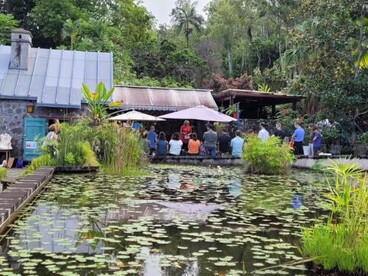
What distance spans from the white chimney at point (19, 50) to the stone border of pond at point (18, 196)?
9809 millimetres

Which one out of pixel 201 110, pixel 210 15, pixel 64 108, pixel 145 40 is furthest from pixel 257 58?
pixel 64 108

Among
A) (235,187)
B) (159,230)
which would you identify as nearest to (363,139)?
(235,187)

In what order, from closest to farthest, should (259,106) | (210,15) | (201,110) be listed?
(201,110) < (259,106) < (210,15)

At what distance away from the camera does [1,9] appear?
37.2m

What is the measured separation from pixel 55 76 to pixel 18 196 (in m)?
12.3

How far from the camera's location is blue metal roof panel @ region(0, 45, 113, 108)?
1692 centimetres

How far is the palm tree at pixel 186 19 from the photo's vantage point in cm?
5306

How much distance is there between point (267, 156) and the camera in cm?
1272

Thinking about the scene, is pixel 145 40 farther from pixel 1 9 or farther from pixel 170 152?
pixel 170 152

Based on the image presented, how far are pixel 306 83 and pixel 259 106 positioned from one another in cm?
544

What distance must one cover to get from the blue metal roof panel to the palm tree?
111 feet

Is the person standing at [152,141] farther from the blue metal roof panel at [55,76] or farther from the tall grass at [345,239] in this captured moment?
the tall grass at [345,239]

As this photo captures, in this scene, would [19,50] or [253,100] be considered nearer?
[19,50]

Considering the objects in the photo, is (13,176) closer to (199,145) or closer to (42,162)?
(42,162)
